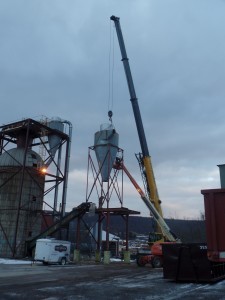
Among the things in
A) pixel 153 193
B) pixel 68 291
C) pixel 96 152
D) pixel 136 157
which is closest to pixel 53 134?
pixel 96 152

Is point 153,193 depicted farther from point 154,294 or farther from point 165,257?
point 154,294

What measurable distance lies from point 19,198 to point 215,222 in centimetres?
3593

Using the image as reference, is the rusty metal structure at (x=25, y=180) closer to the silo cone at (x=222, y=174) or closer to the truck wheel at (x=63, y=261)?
the truck wheel at (x=63, y=261)

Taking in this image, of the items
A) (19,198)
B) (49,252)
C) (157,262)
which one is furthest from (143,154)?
(19,198)

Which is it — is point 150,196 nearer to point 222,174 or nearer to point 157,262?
point 157,262

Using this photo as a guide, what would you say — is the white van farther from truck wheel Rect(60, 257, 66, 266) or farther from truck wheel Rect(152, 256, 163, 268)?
truck wheel Rect(152, 256, 163, 268)

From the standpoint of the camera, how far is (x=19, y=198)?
4425cm

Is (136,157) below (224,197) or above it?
above

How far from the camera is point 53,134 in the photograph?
49.3m

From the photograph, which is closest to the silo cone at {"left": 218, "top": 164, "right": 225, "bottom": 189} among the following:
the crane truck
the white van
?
the crane truck

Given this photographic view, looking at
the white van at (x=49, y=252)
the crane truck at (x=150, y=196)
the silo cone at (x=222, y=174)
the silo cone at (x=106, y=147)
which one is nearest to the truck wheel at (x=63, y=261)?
the white van at (x=49, y=252)

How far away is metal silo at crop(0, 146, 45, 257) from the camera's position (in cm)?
4388

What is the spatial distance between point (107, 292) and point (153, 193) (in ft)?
74.1

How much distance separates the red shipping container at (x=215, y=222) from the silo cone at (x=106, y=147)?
2848 centimetres
